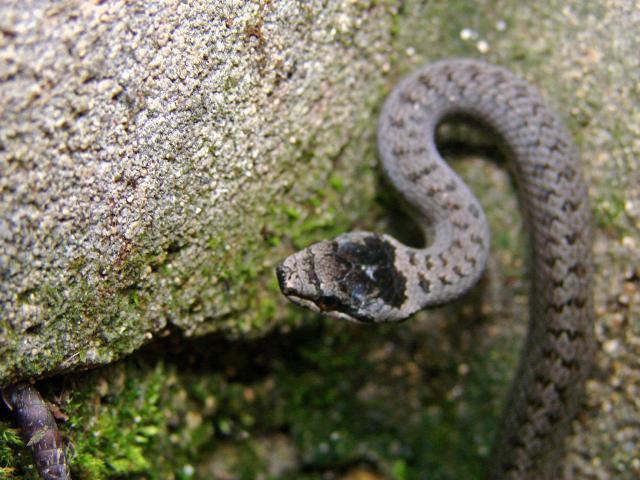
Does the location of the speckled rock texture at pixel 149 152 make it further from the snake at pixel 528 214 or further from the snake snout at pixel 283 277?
the snake at pixel 528 214

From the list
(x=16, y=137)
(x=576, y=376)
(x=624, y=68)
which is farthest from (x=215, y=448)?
(x=624, y=68)

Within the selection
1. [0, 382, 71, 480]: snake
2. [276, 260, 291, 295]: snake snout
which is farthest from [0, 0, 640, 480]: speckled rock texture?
[276, 260, 291, 295]: snake snout

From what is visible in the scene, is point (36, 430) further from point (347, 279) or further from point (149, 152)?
point (347, 279)

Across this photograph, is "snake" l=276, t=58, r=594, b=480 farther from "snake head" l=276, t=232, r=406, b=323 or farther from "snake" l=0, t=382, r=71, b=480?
"snake" l=0, t=382, r=71, b=480

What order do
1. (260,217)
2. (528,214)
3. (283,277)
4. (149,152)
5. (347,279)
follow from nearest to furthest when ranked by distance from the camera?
(149,152), (283,277), (347,279), (260,217), (528,214)

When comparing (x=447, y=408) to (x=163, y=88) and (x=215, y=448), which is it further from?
(x=163, y=88)

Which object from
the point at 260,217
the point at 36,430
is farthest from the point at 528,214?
the point at 36,430
